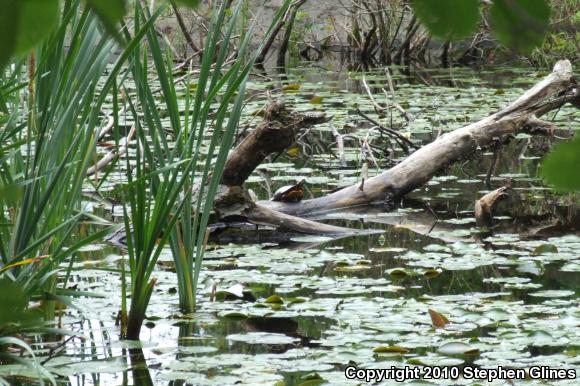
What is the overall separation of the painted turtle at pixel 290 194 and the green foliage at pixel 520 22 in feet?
16.0

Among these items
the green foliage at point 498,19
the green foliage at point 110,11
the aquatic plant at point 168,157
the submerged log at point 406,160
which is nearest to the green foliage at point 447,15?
the green foliage at point 498,19

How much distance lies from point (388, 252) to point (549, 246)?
75cm

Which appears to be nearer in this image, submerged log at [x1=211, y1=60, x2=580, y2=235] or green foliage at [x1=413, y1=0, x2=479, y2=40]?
green foliage at [x1=413, y1=0, x2=479, y2=40]

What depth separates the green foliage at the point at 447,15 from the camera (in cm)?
A: 51

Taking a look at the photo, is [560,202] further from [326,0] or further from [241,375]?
[326,0]

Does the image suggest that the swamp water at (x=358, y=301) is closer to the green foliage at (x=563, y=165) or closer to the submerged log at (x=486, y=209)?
the submerged log at (x=486, y=209)

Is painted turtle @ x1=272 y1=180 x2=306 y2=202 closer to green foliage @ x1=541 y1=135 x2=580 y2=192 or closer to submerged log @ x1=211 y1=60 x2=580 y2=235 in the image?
submerged log @ x1=211 y1=60 x2=580 y2=235

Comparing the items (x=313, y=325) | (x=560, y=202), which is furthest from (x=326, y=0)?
(x=313, y=325)

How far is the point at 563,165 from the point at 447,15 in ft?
0.35

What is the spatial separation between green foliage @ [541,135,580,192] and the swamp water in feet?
7.59

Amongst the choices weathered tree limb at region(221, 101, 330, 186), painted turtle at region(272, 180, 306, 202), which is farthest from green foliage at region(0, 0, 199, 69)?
painted turtle at region(272, 180, 306, 202)

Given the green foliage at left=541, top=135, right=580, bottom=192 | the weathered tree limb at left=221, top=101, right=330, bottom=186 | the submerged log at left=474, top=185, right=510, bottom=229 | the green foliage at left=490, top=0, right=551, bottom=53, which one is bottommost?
the submerged log at left=474, top=185, right=510, bottom=229

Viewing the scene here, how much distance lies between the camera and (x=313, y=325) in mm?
3488

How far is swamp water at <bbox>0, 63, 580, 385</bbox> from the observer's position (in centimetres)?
304
